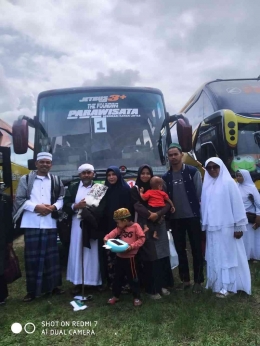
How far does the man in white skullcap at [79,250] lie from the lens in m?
4.11

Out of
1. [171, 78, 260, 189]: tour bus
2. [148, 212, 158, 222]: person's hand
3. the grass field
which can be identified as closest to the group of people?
[148, 212, 158, 222]: person's hand

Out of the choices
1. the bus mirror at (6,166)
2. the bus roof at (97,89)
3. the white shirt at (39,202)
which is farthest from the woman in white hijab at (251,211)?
the bus mirror at (6,166)

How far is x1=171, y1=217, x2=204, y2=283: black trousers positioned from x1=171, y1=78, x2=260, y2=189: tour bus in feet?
8.96

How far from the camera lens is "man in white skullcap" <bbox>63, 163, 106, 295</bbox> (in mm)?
4113

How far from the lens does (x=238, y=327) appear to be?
306 cm

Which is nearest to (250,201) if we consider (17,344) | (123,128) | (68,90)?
(123,128)

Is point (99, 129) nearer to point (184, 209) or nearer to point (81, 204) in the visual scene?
point (81, 204)

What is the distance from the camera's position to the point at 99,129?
5.29 m

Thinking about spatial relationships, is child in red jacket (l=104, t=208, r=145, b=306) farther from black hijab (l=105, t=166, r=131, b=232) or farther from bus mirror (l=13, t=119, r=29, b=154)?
bus mirror (l=13, t=119, r=29, b=154)

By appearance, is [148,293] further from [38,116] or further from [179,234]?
[38,116]

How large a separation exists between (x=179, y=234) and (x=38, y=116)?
287 centimetres

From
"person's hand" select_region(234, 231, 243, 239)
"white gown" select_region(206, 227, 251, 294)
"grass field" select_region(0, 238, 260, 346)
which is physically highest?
"person's hand" select_region(234, 231, 243, 239)

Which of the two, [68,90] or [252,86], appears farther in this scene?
[252,86]

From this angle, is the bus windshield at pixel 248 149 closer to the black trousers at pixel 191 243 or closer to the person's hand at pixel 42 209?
the black trousers at pixel 191 243
